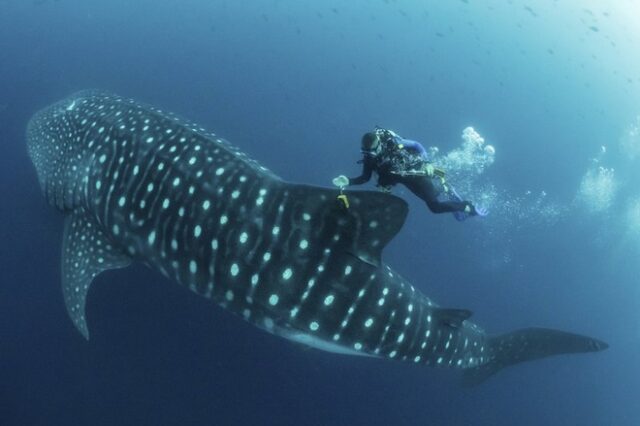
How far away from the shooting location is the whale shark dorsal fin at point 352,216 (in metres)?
3.89

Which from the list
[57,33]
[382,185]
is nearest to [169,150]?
[382,185]

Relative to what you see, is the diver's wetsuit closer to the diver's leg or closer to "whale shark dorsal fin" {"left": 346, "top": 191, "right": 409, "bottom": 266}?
the diver's leg

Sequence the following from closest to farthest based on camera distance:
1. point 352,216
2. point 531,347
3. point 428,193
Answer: point 352,216 < point 428,193 < point 531,347

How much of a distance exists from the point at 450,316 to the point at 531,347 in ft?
A: 8.43

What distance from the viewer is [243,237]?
4094mm

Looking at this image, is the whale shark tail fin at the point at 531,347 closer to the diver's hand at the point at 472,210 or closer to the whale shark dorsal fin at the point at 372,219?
the diver's hand at the point at 472,210

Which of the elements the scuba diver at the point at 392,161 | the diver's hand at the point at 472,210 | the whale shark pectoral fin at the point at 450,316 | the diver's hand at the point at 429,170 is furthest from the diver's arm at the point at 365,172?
the diver's hand at the point at 472,210

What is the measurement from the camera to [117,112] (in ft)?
16.9

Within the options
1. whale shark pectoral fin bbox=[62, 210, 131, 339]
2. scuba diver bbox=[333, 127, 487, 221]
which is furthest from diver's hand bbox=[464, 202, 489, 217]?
whale shark pectoral fin bbox=[62, 210, 131, 339]

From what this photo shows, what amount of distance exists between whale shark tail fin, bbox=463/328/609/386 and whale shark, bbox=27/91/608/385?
1537mm

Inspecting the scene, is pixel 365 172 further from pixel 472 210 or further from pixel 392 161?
pixel 472 210

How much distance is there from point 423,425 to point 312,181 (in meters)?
4.58

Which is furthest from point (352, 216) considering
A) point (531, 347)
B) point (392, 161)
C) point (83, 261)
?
point (531, 347)

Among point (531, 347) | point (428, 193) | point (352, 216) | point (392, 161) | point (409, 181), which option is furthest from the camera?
point (531, 347)
